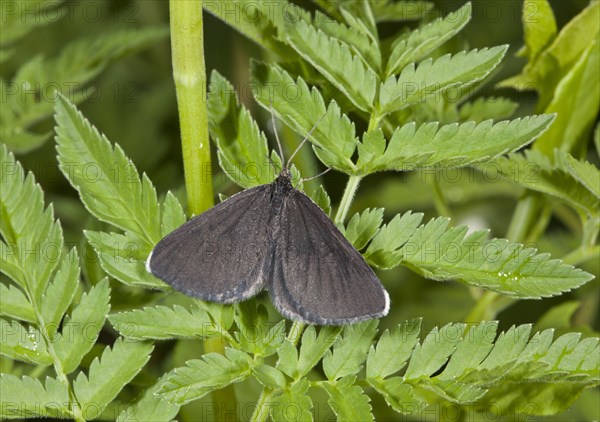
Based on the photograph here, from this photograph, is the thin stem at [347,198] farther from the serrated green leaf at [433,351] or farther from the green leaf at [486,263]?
the serrated green leaf at [433,351]

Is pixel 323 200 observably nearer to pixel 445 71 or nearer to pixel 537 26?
Answer: pixel 445 71

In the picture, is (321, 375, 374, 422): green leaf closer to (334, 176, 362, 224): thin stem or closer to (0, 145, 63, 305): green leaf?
(334, 176, 362, 224): thin stem

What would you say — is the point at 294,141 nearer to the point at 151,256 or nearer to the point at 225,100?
Result: the point at 225,100

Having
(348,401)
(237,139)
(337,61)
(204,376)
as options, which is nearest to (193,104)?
(237,139)

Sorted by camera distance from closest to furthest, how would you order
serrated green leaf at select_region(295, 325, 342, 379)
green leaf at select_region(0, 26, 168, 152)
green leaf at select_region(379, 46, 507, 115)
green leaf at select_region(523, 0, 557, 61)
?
serrated green leaf at select_region(295, 325, 342, 379) < green leaf at select_region(379, 46, 507, 115) < green leaf at select_region(523, 0, 557, 61) < green leaf at select_region(0, 26, 168, 152)

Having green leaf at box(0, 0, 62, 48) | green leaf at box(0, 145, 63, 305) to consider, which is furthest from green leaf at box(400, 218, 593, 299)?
green leaf at box(0, 0, 62, 48)

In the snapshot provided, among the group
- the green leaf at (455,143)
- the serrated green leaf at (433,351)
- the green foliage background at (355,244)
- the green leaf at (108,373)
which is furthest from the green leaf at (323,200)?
the green leaf at (108,373)
